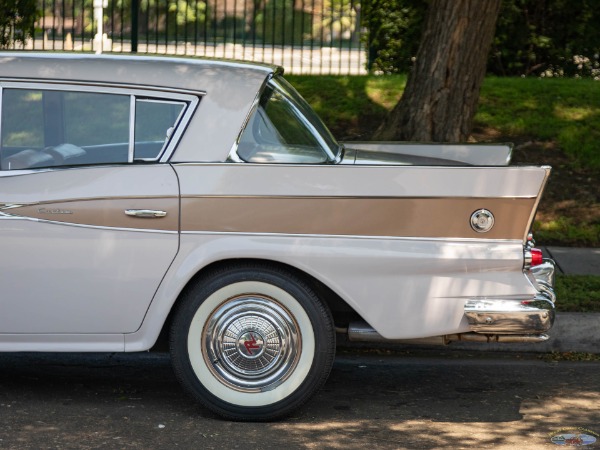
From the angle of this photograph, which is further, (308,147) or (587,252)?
(587,252)

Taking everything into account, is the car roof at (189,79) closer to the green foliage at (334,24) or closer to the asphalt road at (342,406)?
the asphalt road at (342,406)

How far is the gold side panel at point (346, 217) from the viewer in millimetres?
5320

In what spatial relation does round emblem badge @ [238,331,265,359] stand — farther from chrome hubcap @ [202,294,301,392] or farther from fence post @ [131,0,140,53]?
fence post @ [131,0,140,53]

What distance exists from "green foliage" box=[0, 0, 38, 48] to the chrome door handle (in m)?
6.98

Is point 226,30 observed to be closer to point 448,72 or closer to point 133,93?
point 448,72

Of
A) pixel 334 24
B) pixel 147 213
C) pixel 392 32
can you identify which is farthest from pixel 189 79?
pixel 334 24

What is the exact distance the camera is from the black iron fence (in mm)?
15359

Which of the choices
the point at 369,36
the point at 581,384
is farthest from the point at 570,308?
the point at 369,36

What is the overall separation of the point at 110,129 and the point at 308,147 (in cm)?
104

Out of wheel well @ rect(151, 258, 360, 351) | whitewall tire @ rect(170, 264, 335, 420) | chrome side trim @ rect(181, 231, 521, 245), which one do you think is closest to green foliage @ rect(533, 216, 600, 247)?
wheel well @ rect(151, 258, 360, 351)

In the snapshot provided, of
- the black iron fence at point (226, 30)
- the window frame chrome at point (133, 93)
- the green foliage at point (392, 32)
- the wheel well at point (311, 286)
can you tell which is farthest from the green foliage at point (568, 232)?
the black iron fence at point (226, 30)

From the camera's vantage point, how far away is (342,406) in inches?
230

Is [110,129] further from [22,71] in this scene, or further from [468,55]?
[468,55]

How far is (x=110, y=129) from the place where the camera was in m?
5.50
